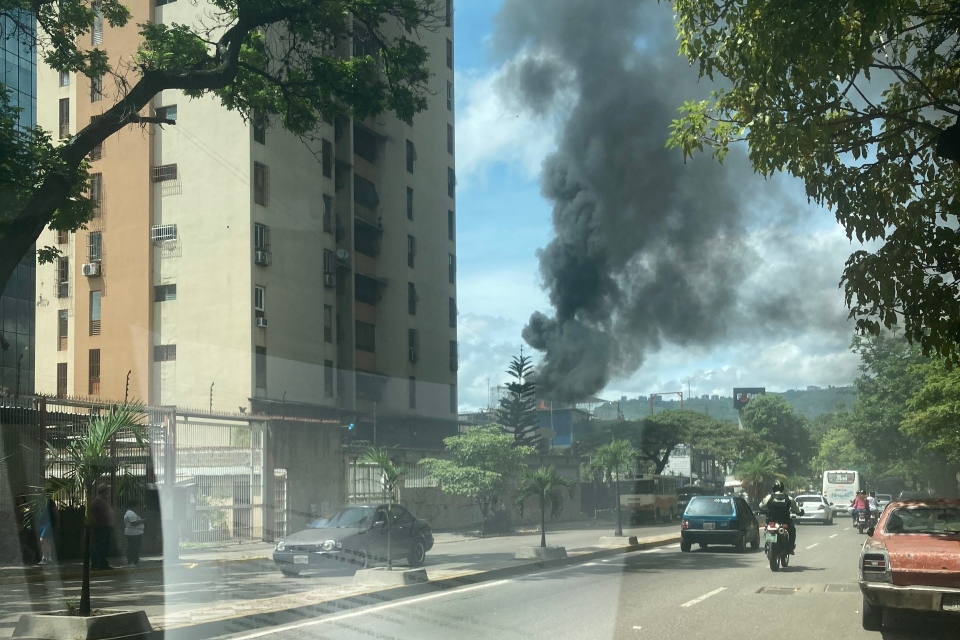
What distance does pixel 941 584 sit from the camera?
9562 millimetres

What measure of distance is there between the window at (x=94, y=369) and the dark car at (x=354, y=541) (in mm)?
22247

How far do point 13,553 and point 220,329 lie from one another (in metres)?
19.0

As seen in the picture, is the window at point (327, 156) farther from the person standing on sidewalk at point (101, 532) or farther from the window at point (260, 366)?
the person standing on sidewalk at point (101, 532)

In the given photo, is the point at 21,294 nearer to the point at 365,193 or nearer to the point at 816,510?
the point at 365,193

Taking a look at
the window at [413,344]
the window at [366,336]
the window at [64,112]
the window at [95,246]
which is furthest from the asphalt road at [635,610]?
the window at [413,344]

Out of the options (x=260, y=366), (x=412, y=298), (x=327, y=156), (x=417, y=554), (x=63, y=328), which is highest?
(x=327, y=156)

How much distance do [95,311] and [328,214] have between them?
10705mm

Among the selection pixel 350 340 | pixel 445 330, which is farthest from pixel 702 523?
pixel 445 330

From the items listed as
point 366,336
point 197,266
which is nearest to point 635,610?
point 197,266

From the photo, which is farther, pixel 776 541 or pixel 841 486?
pixel 841 486

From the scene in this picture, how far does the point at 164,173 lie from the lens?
38.4m

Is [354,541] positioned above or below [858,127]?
below

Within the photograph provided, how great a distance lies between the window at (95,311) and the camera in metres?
38.8

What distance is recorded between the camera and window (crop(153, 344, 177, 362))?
37938 millimetres
